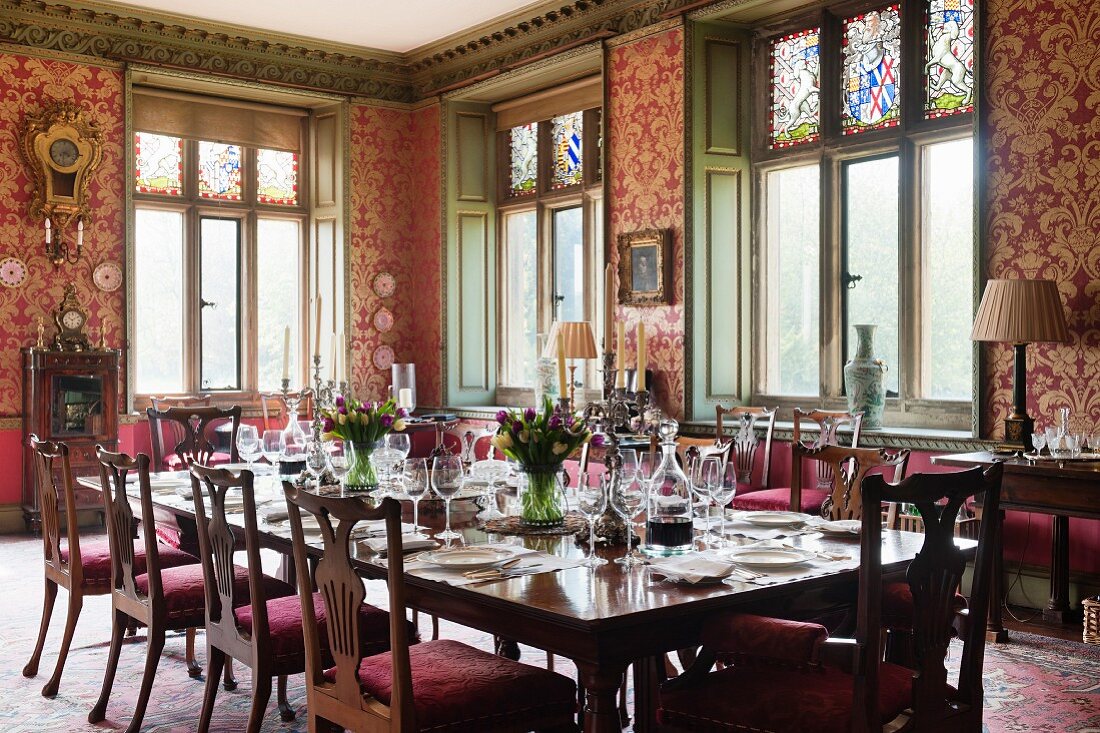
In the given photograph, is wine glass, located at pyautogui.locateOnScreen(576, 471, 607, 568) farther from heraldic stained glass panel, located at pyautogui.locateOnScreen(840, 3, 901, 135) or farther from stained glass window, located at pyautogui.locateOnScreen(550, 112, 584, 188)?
stained glass window, located at pyautogui.locateOnScreen(550, 112, 584, 188)

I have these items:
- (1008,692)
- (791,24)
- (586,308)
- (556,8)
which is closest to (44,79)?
(556,8)

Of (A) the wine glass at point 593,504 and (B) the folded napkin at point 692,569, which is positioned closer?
(B) the folded napkin at point 692,569

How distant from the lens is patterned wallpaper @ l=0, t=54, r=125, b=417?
779 centimetres

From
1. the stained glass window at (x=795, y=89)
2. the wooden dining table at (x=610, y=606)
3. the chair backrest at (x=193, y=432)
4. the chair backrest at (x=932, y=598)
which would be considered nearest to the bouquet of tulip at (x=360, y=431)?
the wooden dining table at (x=610, y=606)

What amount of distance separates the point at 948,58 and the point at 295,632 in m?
4.89

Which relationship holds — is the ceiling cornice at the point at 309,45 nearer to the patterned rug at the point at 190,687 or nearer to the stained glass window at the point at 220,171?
the stained glass window at the point at 220,171

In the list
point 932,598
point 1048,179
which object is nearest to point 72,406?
point 1048,179

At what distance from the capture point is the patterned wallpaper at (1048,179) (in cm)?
522

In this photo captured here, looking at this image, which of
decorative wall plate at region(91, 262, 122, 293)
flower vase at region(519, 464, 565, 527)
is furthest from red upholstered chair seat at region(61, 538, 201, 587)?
decorative wall plate at region(91, 262, 122, 293)

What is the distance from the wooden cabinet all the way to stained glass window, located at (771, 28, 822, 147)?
4901mm

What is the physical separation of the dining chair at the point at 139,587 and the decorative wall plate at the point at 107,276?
455 cm

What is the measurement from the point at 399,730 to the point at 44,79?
691cm

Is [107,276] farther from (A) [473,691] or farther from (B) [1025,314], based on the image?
(A) [473,691]

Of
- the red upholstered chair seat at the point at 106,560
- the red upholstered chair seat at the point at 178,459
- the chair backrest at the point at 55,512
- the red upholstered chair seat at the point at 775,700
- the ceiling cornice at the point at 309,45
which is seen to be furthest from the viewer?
the ceiling cornice at the point at 309,45
